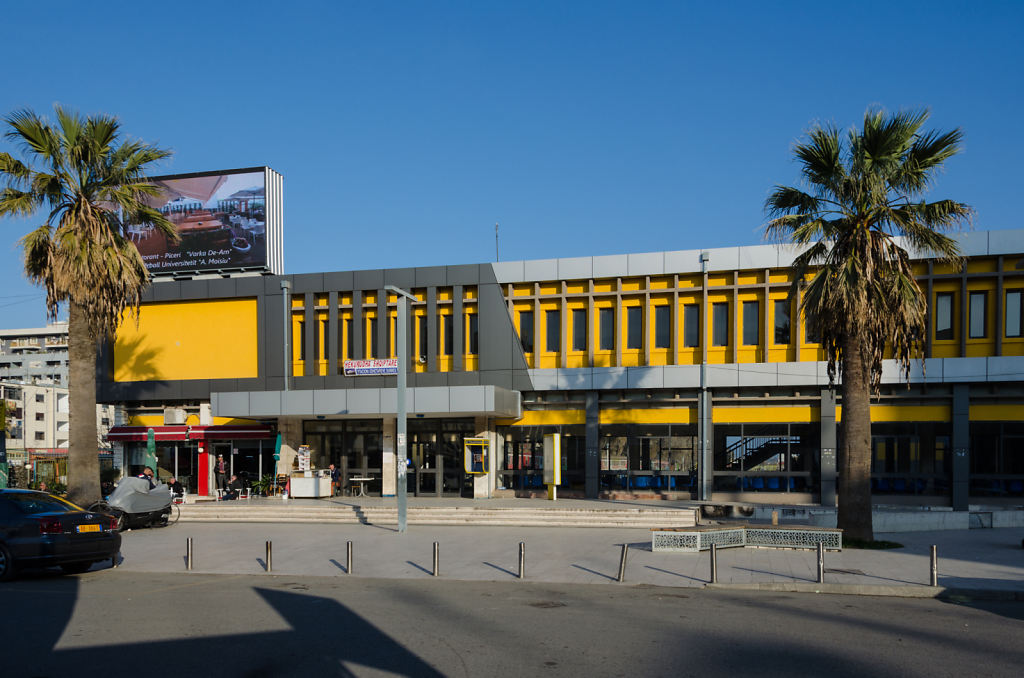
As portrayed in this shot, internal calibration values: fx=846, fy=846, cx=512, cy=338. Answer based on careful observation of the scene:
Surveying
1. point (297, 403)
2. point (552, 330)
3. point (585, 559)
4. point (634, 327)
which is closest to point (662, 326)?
point (634, 327)

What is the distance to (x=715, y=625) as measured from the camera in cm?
1084

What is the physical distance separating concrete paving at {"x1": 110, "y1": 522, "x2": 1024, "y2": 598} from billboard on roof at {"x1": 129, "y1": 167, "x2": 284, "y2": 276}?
55.8 feet

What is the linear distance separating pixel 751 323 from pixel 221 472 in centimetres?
2293

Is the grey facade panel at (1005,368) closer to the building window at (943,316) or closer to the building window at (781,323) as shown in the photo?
the building window at (943,316)

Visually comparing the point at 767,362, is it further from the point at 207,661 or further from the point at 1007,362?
the point at 207,661

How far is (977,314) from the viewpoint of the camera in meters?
29.1

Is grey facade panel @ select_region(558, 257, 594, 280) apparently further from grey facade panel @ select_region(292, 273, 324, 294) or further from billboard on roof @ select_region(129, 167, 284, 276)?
billboard on roof @ select_region(129, 167, 284, 276)

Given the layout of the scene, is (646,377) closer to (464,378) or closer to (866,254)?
(464,378)

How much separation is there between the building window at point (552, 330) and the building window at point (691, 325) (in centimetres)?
486

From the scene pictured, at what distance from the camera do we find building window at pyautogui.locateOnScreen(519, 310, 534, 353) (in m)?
33.4

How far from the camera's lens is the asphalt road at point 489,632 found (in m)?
8.75

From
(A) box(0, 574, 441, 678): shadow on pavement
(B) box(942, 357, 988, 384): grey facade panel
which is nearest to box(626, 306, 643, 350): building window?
(B) box(942, 357, 988, 384): grey facade panel

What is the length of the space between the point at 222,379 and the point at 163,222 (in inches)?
492

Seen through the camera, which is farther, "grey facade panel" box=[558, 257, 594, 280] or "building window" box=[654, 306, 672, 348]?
"grey facade panel" box=[558, 257, 594, 280]
